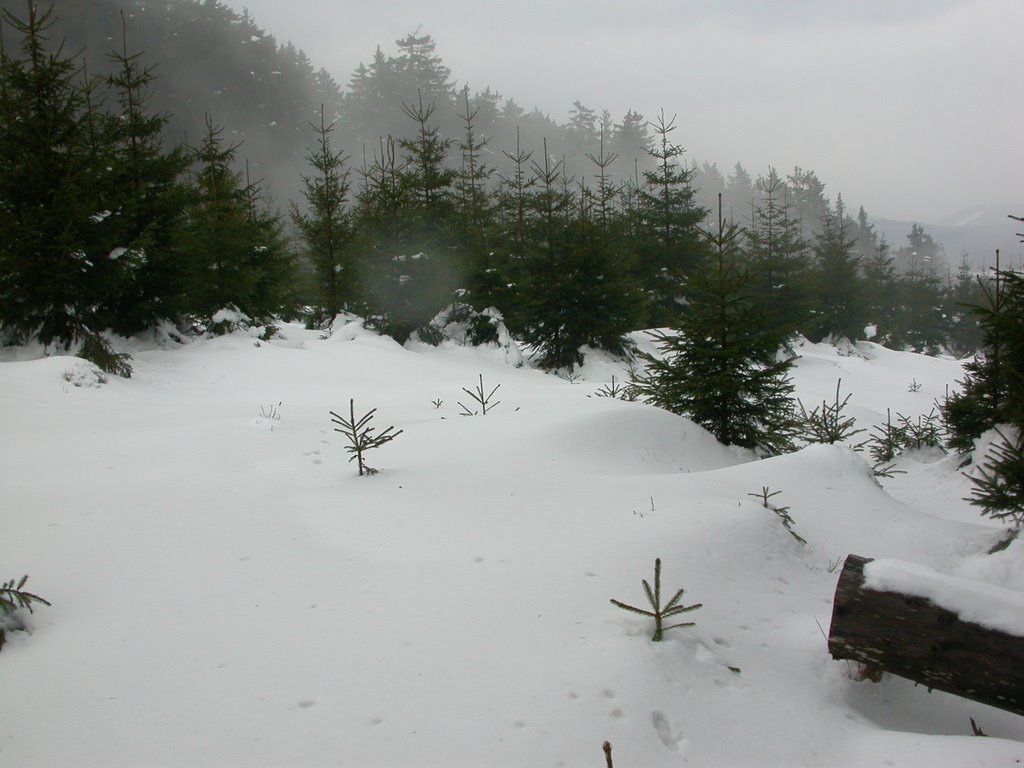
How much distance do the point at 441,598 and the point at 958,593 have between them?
2.43 meters

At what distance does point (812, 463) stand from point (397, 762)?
487 centimetres

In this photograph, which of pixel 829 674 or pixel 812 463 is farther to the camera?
pixel 812 463

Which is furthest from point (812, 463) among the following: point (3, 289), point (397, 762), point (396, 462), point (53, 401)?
point (3, 289)

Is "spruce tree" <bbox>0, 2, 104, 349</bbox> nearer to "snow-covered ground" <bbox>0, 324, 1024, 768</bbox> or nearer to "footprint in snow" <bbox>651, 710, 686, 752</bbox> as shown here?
"snow-covered ground" <bbox>0, 324, 1024, 768</bbox>

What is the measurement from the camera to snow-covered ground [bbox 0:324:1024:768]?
229cm

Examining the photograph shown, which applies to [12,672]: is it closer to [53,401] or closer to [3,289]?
[53,401]

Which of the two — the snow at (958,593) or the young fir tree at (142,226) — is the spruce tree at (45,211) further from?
the snow at (958,593)

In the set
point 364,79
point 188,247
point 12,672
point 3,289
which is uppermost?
point 364,79

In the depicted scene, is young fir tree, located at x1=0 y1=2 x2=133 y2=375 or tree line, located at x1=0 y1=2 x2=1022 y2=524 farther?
young fir tree, located at x1=0 y1=2 x2=133 y2=375

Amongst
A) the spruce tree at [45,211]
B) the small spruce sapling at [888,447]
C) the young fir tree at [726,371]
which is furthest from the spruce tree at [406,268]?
the small spruce sapling at [888,447]

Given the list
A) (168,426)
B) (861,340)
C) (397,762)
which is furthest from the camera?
(861,340)

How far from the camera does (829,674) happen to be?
2.93m

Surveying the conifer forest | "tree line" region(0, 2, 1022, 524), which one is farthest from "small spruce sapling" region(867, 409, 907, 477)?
"tree line" region(0, 2, 1022, 524)

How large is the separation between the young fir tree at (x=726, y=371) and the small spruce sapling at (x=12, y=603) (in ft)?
21.3
